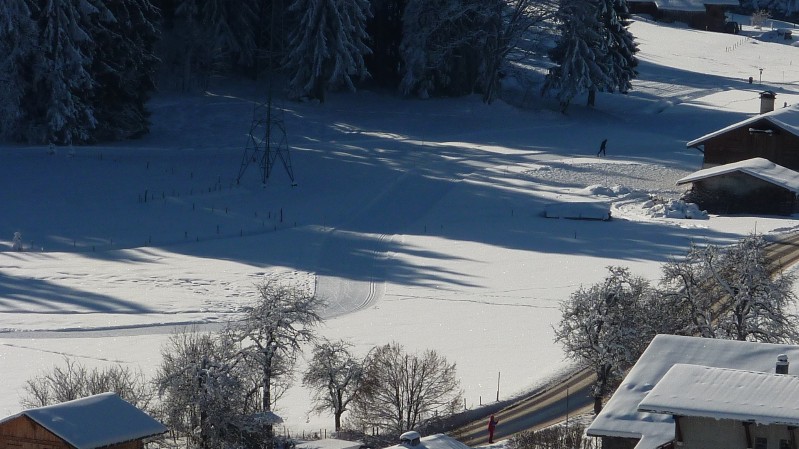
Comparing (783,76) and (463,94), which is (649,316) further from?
(783,76)

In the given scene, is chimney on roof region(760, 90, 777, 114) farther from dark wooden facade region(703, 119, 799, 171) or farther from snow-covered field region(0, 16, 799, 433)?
dark wooden facade region(703, 119, 799, 171)

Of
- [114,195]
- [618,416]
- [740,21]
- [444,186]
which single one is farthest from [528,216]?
[740,21]

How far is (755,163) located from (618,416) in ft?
119

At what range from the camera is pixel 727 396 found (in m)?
19.5

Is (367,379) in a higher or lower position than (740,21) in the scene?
lower

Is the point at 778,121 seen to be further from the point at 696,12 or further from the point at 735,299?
the point at 696,12

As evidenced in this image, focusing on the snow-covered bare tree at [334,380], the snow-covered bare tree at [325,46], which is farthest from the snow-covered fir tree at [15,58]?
the snow-covered bare tree at [334,380]

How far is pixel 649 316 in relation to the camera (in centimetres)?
3175

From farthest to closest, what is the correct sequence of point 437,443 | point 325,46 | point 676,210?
1. point 325,46
2. point 676,210
3. point 437,443

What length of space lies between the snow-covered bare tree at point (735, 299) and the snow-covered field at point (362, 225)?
4258 millimetres

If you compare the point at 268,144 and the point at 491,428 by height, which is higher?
the point at 268,144

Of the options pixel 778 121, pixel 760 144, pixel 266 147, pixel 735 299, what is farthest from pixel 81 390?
pixel 778 121

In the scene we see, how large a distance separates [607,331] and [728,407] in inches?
473

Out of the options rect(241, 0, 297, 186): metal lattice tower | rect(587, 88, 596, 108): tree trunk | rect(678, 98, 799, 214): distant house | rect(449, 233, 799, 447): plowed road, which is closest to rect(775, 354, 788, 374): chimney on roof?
rect(449, 233, 799, 447): plowed road
